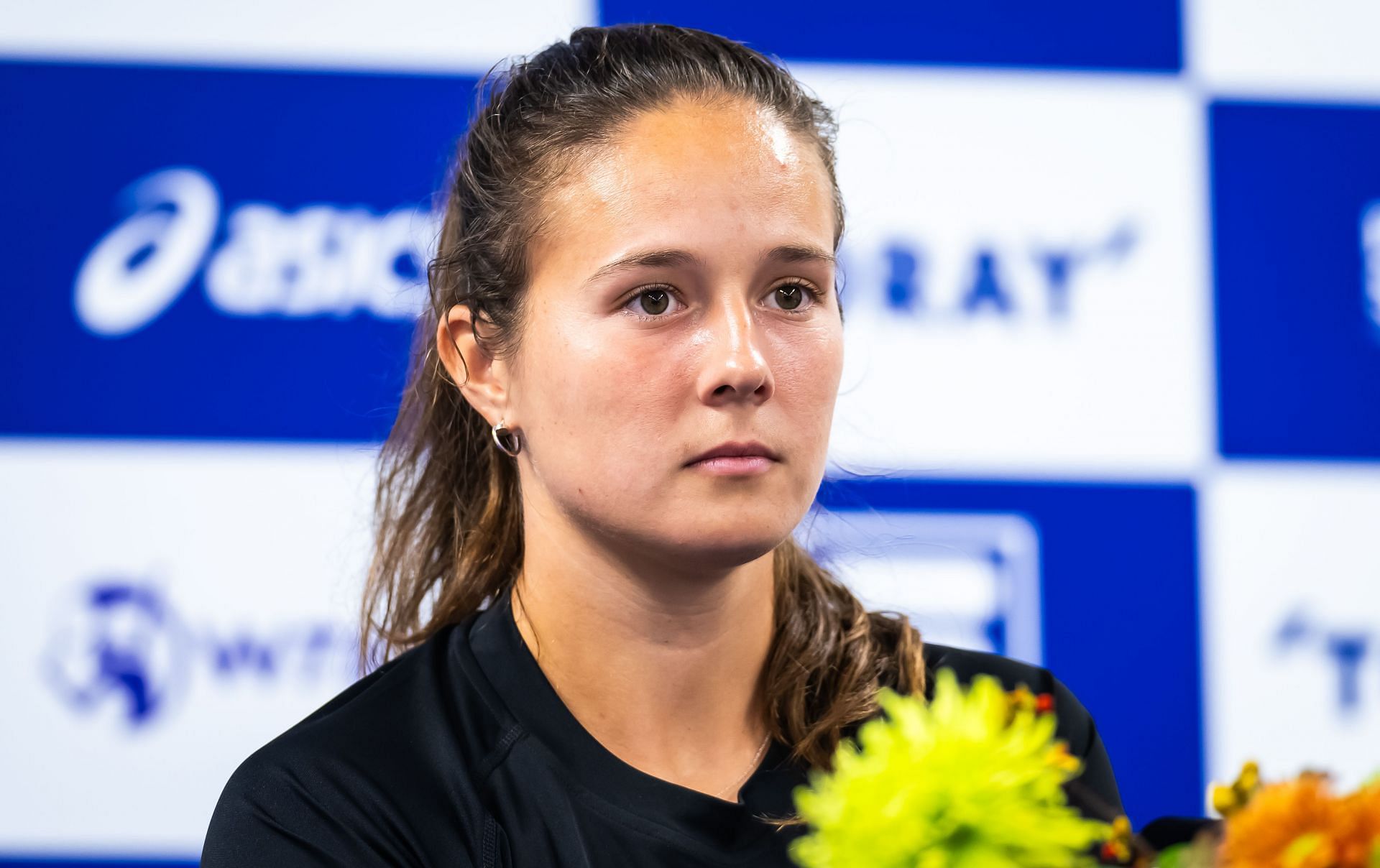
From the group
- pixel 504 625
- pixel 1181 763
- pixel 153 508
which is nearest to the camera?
pixel 504 625

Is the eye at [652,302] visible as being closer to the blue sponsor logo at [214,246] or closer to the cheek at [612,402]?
the cheek at [612,402]

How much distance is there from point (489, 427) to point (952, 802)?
1.02 m

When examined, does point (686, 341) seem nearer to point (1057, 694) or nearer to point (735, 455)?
point (735, 455)

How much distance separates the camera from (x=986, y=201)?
223 centimetres

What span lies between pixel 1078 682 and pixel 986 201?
29.8 inches

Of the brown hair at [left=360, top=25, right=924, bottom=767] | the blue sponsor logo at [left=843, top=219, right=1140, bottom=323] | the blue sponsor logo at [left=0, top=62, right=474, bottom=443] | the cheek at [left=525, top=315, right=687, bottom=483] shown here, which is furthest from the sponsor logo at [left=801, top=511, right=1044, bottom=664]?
the cheek at [left=525, top=315, right=687, bottom=483]

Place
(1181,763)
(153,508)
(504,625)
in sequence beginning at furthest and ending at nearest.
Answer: (1181,763) → (153,508) → (504,625)

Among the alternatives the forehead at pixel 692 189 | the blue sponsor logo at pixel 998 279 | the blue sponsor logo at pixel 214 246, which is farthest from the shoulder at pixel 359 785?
the blue sponsor logo at pixel 998 279

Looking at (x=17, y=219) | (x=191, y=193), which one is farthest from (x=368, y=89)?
(x=17, y=219)

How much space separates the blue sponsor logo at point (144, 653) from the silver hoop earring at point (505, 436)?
2.74ft

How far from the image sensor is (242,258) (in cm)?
214

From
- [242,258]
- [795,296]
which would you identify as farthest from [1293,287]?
[242,258]

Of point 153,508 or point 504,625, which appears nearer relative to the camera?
point 504,625

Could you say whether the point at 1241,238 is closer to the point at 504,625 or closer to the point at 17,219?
the point at 504,625
